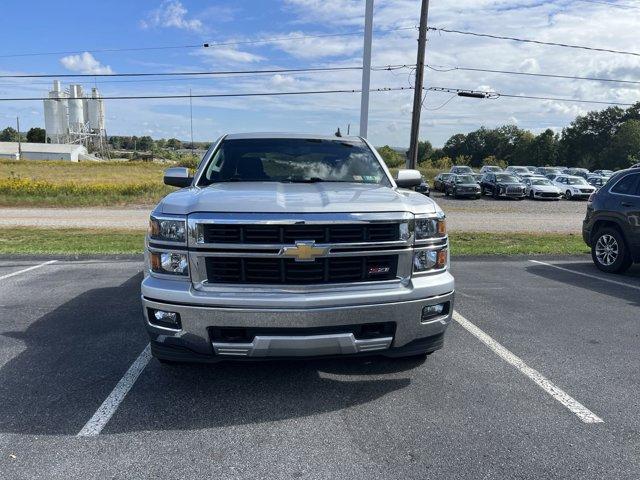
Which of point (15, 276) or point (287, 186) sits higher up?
point (287, 186)

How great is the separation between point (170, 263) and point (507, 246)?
10433 mm

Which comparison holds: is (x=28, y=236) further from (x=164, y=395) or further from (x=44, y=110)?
(x=44, y=110)

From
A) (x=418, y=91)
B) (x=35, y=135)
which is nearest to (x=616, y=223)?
(x=418, y=91)

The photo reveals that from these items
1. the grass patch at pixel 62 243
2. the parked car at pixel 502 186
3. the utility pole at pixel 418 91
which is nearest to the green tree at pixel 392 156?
the parked car at pixel 502 186

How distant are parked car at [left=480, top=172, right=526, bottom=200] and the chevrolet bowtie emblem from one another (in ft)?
108

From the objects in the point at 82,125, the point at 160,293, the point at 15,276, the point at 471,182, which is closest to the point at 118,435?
the point at 160,293

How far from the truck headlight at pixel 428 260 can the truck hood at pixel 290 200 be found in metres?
0.29

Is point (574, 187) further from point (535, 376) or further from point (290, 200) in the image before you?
point (290, 200)

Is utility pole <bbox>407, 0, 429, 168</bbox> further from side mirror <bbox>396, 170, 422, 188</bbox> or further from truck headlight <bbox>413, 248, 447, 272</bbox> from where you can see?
truck headlight <bbox>413, 248, 447, 272</bbox>

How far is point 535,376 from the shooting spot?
4.01 m

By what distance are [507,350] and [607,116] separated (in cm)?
10642

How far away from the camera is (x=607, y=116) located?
9450cm

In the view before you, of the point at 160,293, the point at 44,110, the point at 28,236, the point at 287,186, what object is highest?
the point at 44,110

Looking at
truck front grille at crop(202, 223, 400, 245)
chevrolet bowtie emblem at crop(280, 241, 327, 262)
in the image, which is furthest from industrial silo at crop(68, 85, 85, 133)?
chevrolet bowtie emblem at crop(280, 241, 327, 262)
